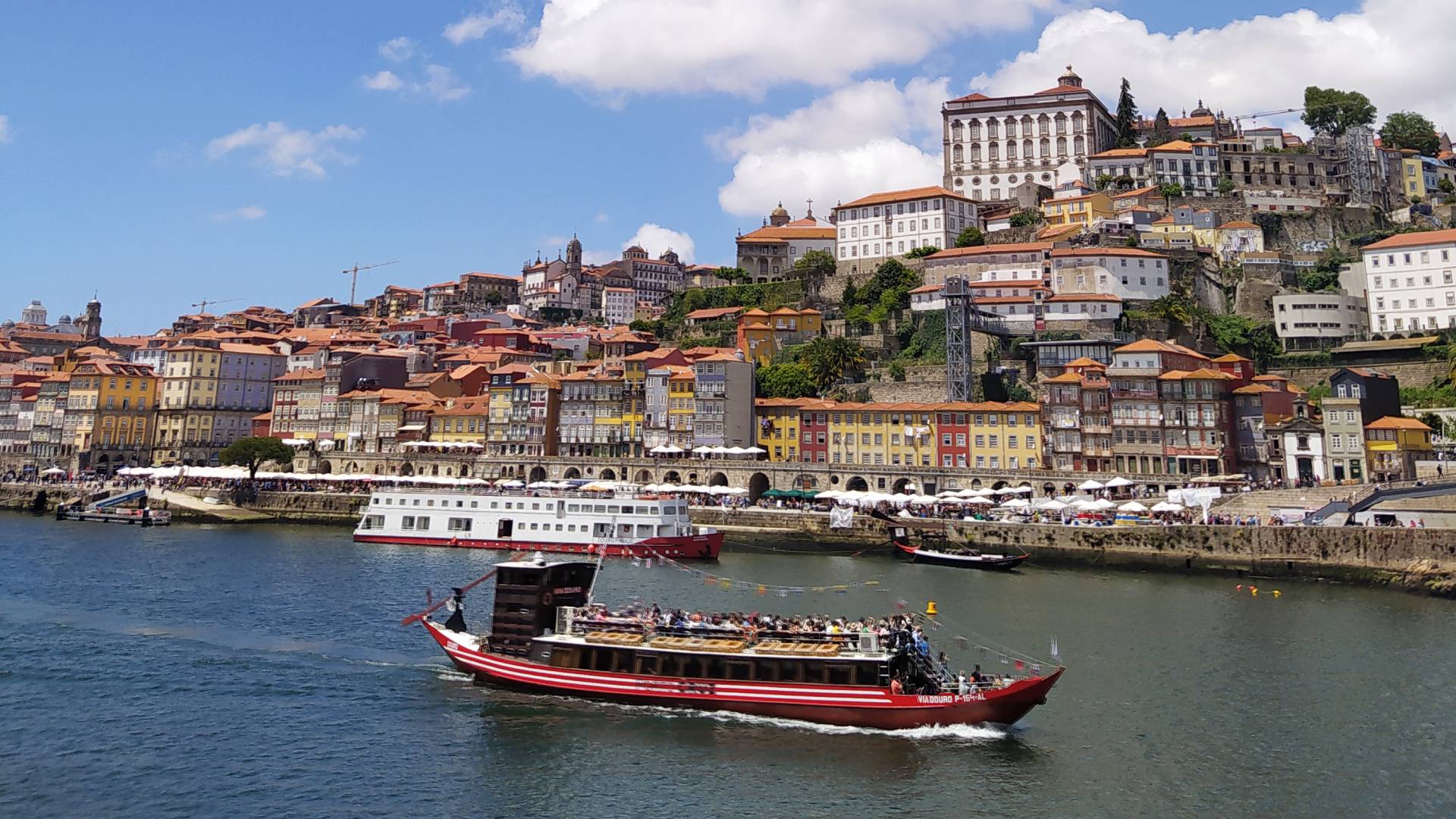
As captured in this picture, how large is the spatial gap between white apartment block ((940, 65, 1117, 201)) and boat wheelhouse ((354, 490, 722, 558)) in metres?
61.4

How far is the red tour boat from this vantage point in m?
22.1

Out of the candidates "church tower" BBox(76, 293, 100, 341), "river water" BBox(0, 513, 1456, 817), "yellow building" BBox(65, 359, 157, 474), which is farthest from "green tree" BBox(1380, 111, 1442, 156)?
"church tower" BBox(76, 293, 100, 341)

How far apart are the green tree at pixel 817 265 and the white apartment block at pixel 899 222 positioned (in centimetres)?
155

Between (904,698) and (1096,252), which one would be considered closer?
(904,698)

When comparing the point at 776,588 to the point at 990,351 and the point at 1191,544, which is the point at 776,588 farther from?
the point at 990,351

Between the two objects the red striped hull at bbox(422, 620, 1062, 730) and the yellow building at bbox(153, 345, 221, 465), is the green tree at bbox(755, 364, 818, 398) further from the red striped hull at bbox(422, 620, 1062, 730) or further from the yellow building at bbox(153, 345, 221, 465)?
the yellow building at bbox(153, 345, 221, 465)

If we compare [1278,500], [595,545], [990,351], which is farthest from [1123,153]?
[595,545]

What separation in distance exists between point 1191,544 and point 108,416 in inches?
3591

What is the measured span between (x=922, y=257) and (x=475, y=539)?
49.8 meters

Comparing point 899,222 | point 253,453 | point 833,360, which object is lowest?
point 253,453

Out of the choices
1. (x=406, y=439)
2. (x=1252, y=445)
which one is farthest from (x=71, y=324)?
(x=1252, y=445)

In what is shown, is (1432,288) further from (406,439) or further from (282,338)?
(282,338)

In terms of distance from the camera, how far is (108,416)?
9244cm

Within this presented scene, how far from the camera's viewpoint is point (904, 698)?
22094mm
